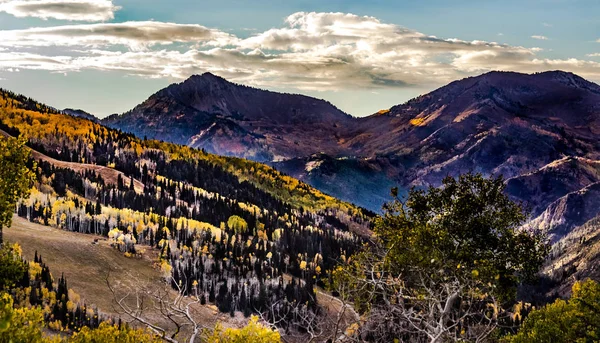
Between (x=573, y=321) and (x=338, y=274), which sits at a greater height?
(x=338, y=274)

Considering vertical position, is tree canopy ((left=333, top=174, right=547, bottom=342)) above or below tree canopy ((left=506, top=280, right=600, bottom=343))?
above

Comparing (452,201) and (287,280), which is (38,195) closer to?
(287,280)

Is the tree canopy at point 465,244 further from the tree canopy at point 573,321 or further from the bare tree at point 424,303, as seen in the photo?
the tree canopy at point 573,321

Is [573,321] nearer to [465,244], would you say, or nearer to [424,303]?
[465,244]

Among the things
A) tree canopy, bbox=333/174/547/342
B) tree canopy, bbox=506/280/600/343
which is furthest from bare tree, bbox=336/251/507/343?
tree canopy, bbox=506/280/600/343

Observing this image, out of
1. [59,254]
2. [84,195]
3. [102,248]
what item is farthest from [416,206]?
[84,195]

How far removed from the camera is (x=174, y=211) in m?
198

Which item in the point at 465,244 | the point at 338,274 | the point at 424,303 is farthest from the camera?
the point at 338,274

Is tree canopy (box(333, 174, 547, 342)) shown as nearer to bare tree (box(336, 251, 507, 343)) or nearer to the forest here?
the forest

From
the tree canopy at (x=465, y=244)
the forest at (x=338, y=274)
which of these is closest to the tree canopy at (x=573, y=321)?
the forest at (x=338, y=274)

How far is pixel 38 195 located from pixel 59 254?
172 feet

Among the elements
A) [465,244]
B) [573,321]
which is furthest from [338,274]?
[573,321]

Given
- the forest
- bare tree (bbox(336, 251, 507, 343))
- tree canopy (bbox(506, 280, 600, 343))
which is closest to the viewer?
bare tree (bbox(336, 251, 507, 343))

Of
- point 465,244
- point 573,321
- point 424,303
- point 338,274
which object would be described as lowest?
point 573,321
